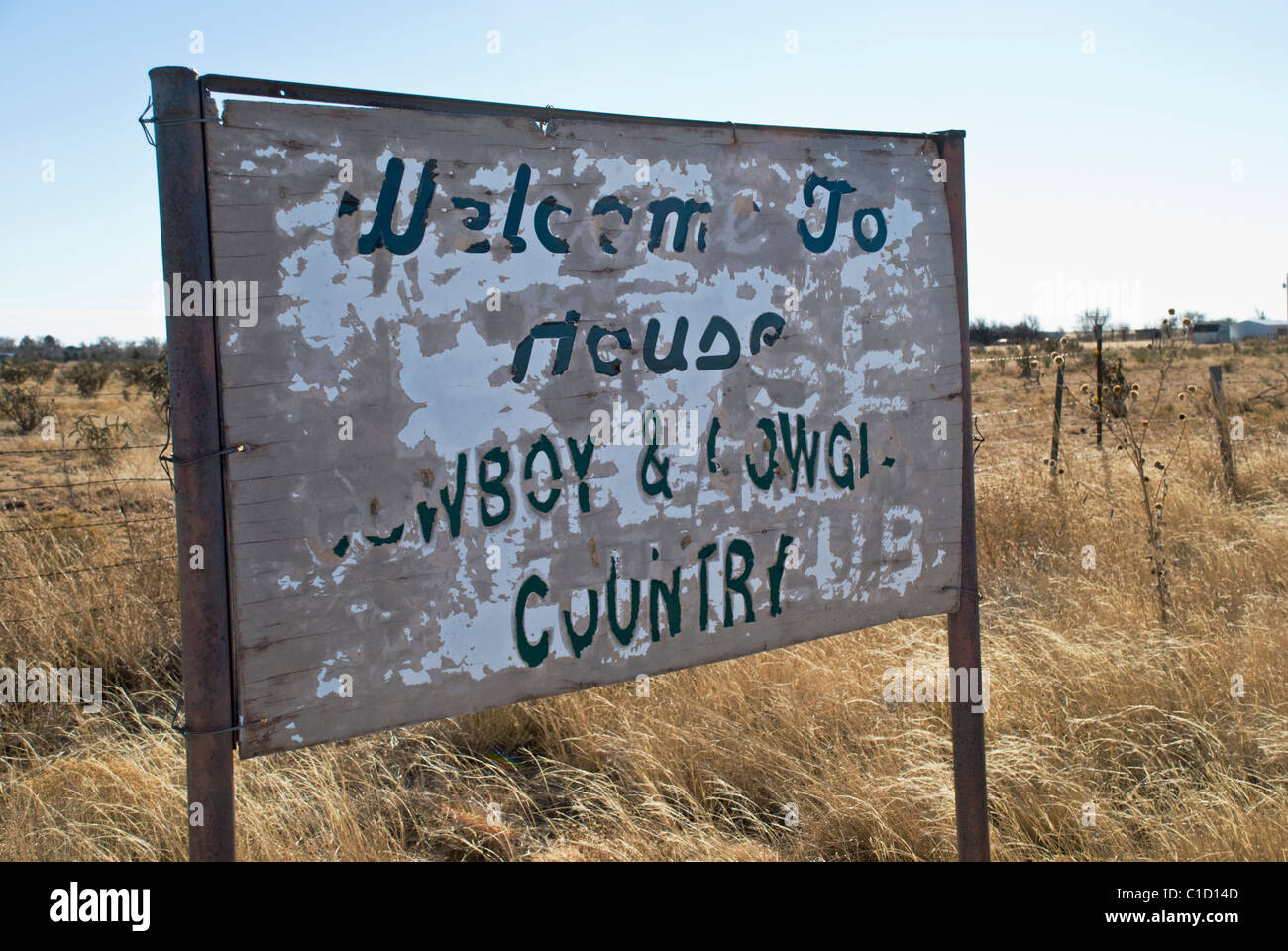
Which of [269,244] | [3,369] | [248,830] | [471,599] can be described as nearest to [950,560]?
[471,599]

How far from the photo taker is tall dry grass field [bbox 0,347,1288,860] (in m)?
2.99

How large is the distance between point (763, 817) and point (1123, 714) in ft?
4.91

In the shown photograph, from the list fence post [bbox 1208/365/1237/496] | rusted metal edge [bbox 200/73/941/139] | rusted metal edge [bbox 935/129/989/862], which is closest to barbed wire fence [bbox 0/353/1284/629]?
rusted metal edge [bbox 935/129/989/862]

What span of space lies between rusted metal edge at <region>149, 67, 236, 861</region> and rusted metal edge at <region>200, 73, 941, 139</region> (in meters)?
0.07

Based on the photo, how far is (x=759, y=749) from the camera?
3516 millimetres

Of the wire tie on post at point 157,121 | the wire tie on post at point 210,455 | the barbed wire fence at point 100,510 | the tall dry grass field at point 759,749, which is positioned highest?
the wire tie on post at point 157,121

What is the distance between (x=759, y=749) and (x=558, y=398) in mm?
2016

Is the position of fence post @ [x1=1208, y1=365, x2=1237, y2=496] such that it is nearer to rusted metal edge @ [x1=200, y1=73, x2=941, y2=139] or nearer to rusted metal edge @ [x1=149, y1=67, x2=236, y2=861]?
rusted metal edge @ [x1=200, y1=73, x2=941, y2=139]

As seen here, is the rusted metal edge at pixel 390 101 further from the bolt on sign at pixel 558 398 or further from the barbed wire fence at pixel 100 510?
the barbed wire fence at pixel 100 510

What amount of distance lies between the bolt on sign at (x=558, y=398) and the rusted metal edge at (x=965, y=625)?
45mm

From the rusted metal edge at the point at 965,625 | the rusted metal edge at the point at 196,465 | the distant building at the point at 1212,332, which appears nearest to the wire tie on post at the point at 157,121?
the rusted metal edge at the point at 196,465

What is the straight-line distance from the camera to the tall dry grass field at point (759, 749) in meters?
2.99

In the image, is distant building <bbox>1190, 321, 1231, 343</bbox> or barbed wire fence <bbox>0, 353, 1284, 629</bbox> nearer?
barbed wire fence <bbox>0, 353, 1284, 629</bbox>

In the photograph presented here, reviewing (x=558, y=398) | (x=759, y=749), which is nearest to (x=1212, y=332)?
(x=759, y=749)
